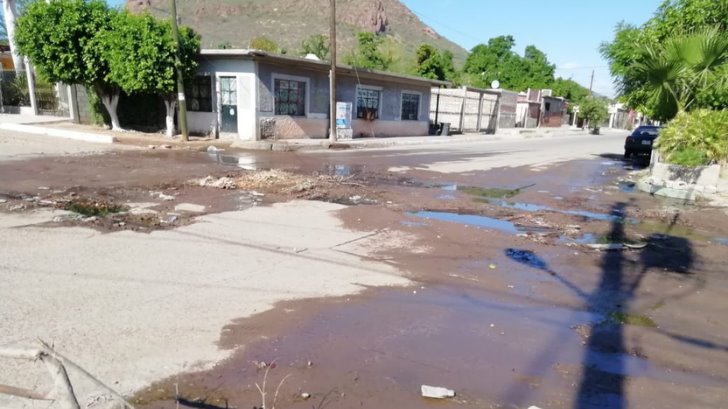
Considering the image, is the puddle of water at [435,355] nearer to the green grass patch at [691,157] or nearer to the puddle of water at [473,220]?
the puddle of water at [473,220]

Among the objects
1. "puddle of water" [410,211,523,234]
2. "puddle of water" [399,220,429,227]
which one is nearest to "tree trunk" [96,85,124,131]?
"puddle of water" [410,211,523,234]

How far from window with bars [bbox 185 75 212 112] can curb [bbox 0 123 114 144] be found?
4377mm

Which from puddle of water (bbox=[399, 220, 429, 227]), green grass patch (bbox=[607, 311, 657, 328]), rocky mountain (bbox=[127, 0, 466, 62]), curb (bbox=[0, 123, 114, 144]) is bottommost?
green grass patch (bbox=[607, 311, 657, 328])

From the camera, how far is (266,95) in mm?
21891

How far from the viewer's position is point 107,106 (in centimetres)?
2212

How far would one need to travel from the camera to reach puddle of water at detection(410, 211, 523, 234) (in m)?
8.39

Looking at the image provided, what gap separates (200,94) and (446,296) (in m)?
20.1

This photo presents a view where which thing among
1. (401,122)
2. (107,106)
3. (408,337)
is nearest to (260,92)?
(107,106)

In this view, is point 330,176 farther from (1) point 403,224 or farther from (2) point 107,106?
(2) point 107,106

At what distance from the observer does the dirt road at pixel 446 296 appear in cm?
353

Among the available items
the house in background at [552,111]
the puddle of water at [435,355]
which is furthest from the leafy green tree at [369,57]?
the puddle of water at [435,355]

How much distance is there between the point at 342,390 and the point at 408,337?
99 cm

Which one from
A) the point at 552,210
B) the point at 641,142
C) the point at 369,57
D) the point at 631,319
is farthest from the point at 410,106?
the point at 631,319

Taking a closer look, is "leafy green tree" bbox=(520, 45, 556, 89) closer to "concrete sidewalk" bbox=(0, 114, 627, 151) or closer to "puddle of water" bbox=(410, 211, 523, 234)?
"concrete sidewalk" bbox=(0, 114, 627, 151)
